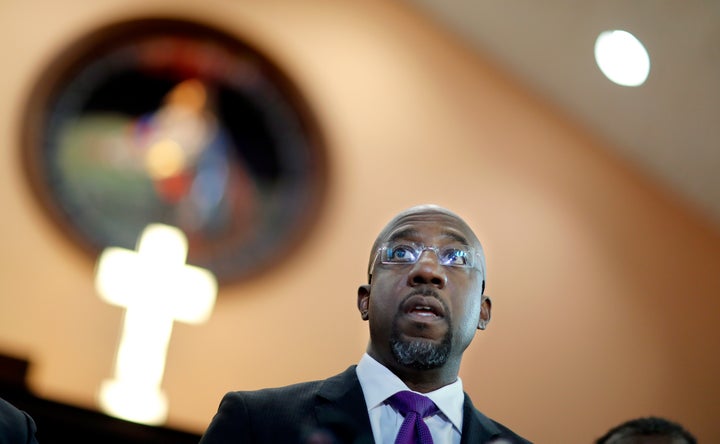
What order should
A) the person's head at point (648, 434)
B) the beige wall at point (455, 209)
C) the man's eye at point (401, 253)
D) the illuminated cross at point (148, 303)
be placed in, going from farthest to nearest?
1. the beige wall at point (455, 209)
2. the illuminated cross at point (148, 303)
3. the man's eye at point (401, 253)
4. the person's head at point (648, 434)

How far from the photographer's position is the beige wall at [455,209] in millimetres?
5277

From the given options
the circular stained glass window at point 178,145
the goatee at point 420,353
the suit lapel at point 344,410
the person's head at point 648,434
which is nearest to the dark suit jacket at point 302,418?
the suit lapel at point 344,410

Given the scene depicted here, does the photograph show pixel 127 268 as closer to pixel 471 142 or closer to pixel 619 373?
pixel 471 142

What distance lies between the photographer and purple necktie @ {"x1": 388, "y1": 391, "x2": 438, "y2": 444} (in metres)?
2.20

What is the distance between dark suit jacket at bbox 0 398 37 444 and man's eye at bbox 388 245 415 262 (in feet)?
2.74

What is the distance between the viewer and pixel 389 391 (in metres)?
2.32

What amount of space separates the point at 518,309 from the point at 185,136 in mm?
1867

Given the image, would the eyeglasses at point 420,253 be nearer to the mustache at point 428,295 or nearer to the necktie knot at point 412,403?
the mustache at point 428,295

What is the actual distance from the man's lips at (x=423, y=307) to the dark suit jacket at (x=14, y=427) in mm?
774

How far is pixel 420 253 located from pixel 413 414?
0.39 metres

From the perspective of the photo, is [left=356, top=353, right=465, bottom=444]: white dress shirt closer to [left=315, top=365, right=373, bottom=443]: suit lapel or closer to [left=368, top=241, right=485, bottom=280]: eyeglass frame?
[left=315, top=365, right=373, bottom=443]: suit lapel

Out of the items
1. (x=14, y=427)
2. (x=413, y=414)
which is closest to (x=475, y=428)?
(x=413, y=414)

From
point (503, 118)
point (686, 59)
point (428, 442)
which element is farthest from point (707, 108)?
point (428, 442)

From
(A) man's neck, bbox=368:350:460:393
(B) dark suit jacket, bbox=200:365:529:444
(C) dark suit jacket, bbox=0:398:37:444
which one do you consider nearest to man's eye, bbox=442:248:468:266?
(A) man's neck, bbox=368:350:460:393
